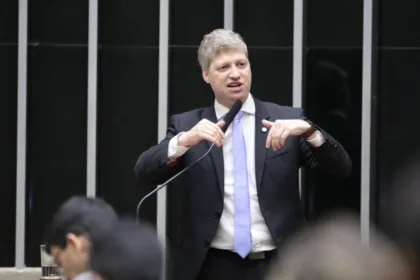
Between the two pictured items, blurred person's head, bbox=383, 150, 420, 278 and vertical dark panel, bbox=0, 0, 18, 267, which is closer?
blurred person's head, bbox=383, 150, 420, 278

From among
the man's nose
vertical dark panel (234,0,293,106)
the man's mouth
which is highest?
vertical dark panel (234,0,293,106)

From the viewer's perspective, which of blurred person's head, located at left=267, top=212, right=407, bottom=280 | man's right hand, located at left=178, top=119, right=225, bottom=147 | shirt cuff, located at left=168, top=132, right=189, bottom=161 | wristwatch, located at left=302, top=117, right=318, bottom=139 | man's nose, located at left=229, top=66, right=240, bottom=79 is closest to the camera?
blurred person's head, located at left=267, top=212, right=407, bottom=280

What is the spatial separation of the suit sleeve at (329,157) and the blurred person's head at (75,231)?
140cm

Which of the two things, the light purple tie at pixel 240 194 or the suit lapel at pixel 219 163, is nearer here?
the light purple tie at pixel 240 194

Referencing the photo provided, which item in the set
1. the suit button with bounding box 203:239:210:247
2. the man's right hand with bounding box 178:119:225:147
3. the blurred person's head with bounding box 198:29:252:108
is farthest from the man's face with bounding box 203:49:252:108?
the suit button with bounding box 203:239:210:247

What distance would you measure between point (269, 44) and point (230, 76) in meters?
2.96

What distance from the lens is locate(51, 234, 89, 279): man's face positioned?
2.62 metres

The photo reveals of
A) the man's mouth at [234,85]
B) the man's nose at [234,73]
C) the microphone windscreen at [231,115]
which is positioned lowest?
the microphone windscreen at [231,115]

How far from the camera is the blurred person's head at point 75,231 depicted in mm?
2639

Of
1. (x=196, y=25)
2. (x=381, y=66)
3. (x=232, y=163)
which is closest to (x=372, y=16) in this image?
(x=381, y=66)

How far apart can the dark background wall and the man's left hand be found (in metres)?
3.15

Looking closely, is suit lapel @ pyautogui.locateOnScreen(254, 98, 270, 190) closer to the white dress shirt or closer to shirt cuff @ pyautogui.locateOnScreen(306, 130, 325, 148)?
the white dress shirt

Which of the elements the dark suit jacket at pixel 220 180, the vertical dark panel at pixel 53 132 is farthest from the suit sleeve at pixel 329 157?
the vertical dark panel at pixel 53 132

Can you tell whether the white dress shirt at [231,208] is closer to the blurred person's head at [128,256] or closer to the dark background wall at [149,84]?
the blurred person's head at [128,256]
